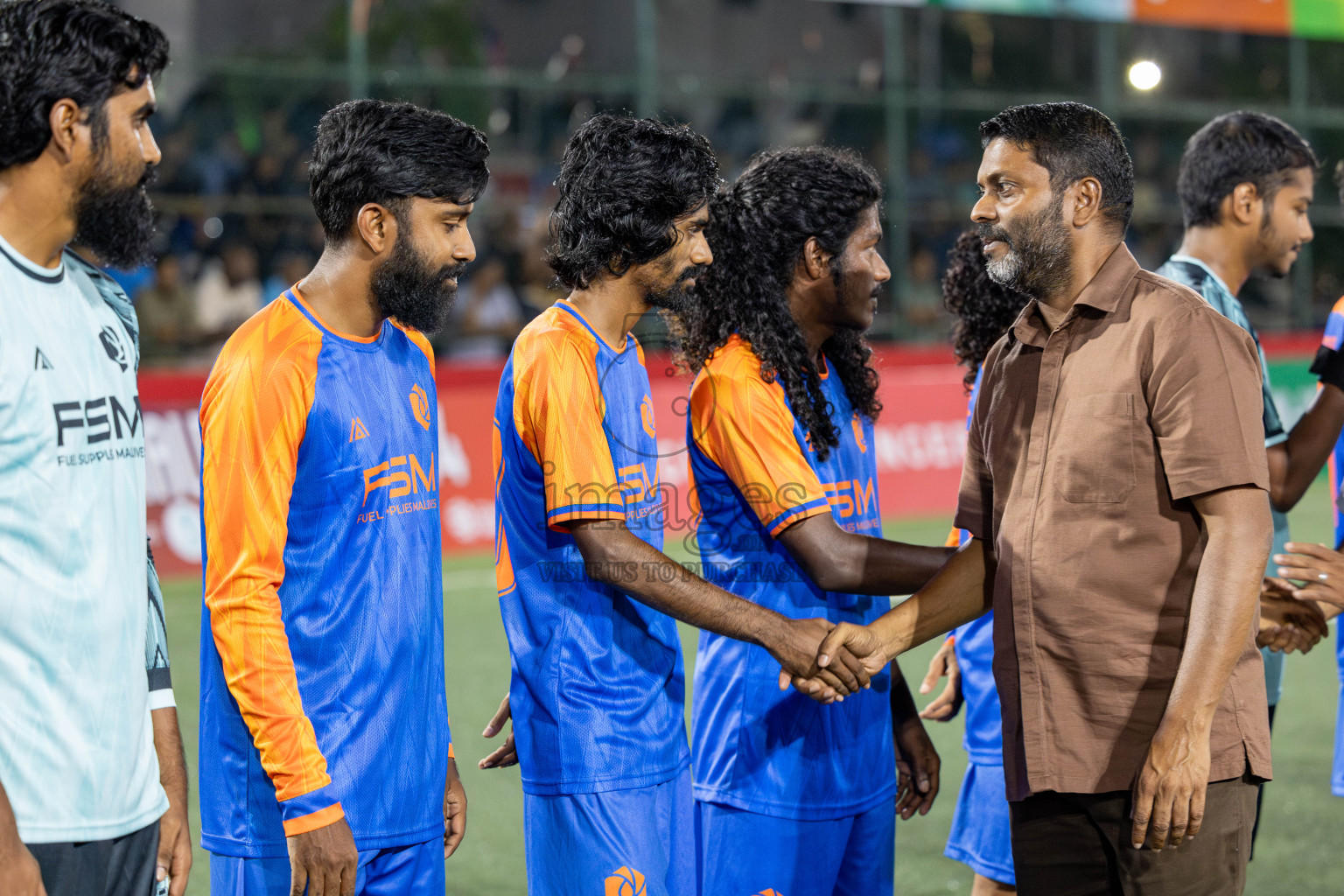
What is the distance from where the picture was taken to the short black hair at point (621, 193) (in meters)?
3.11

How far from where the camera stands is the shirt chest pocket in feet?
8.41

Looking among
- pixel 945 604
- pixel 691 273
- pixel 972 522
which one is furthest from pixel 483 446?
pixel 972 522

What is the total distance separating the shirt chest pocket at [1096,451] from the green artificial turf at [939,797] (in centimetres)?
252

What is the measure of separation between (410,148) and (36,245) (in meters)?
0.98

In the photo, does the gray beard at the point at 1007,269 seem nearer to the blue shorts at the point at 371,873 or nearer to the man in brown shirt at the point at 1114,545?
the man in brown shirt at the point at 1114,545

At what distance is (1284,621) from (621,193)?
2.18 meters

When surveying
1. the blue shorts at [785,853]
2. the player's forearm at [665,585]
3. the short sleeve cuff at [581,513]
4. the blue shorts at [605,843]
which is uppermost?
the short sleeve cuff at [581,513]

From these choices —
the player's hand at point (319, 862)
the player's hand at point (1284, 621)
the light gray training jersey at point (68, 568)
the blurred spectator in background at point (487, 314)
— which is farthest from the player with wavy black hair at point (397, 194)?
the blurred spectator in background at point (487, 314)

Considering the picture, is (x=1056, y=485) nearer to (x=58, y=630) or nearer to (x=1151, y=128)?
(x=58, y=630)

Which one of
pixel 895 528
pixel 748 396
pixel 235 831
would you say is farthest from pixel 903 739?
pixel 895 528

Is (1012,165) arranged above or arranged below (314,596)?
above

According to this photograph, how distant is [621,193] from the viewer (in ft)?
10.3

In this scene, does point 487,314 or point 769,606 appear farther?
point 487,314

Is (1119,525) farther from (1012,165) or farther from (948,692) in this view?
(948,692)
